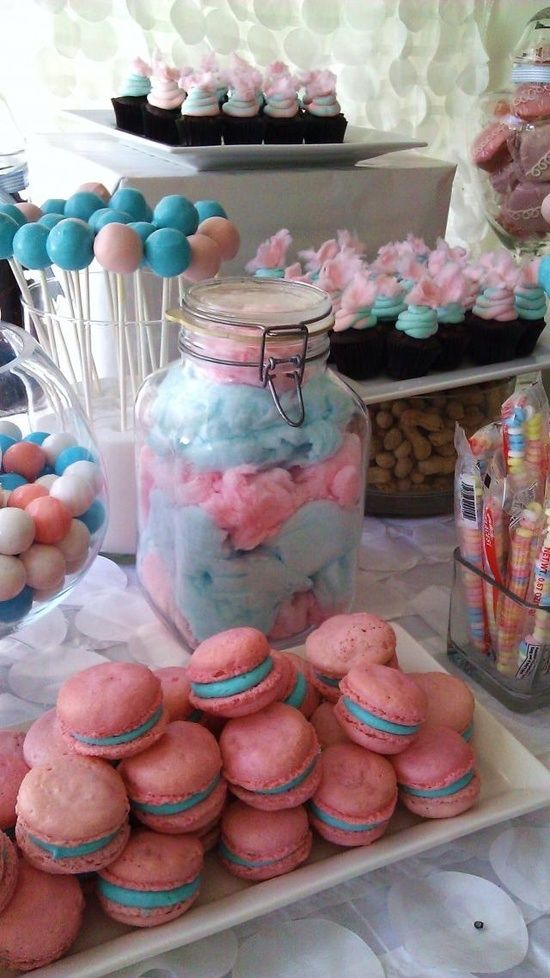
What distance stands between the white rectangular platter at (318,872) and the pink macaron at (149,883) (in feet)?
0.03

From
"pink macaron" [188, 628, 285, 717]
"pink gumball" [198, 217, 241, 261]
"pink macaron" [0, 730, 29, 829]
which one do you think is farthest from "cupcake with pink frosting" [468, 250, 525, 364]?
"pink macaron" [0, 730, 29, 829]

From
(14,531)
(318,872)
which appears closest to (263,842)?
(318,872)

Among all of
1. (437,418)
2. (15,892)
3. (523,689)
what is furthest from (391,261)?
(15,892)

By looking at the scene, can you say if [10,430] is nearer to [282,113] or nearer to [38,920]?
[38,920]

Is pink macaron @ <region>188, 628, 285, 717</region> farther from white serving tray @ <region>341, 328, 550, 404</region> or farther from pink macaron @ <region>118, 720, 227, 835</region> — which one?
white serving tray @ <region>341, 328, 550, 404</region>

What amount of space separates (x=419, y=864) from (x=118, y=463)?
1.40 feet

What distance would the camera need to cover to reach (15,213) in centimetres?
71

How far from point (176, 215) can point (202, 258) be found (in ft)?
0.16

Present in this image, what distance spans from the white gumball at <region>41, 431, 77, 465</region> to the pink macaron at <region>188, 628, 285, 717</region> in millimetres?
235

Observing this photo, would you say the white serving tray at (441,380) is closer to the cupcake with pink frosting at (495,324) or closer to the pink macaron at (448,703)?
the cupcake with pink frosting at (495,324)

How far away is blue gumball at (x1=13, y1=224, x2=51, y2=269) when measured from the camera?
67 centimetres

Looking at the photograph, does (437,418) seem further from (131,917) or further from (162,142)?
(131,917)

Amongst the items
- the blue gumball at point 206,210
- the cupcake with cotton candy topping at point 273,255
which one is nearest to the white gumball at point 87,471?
the blue gumball at point 206,210

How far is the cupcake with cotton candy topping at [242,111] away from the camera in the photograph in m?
1.01
